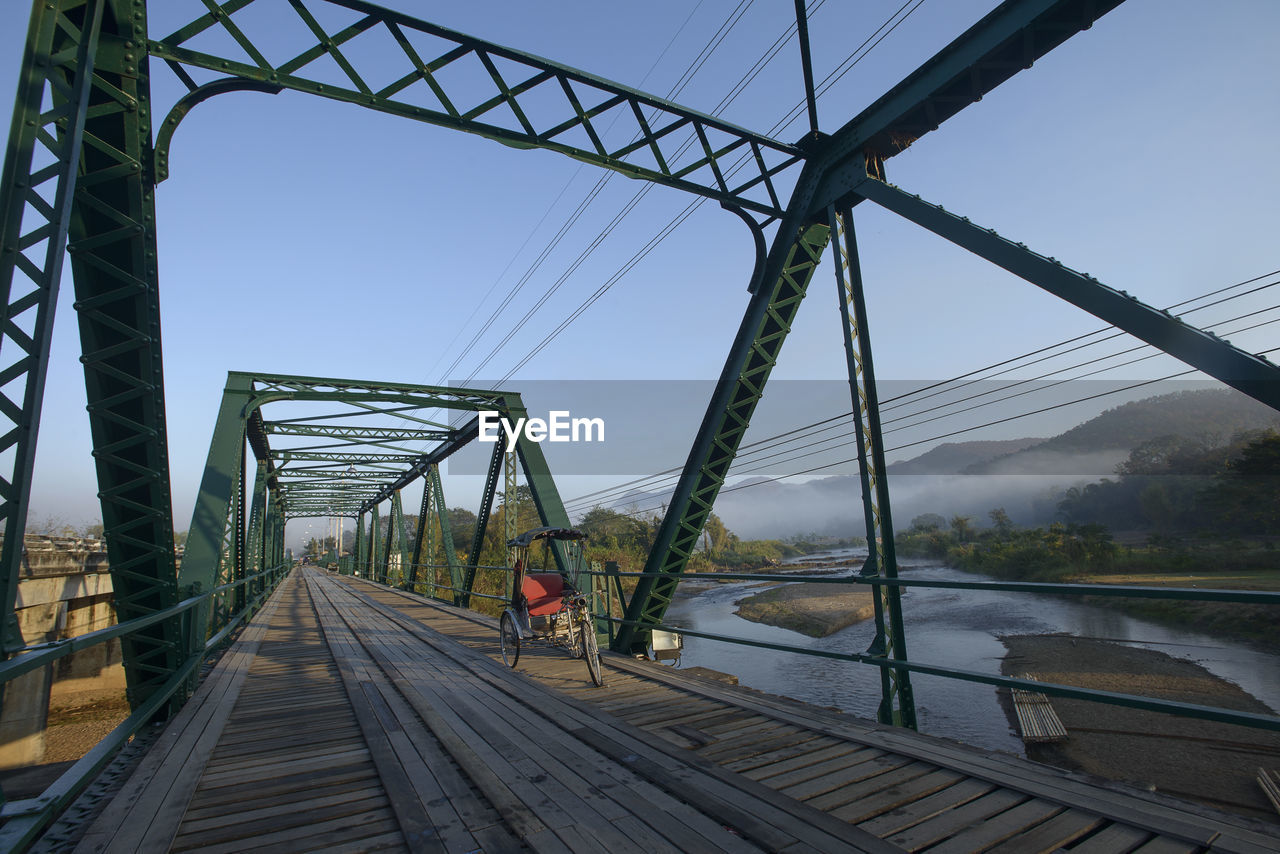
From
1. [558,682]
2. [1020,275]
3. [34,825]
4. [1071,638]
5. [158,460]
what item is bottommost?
[1071,638]

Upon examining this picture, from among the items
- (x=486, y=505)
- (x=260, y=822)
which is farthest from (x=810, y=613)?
(x=260, y=822)

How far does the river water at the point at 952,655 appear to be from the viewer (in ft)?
55.9

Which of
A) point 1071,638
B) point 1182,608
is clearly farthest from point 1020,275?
point 1182,608

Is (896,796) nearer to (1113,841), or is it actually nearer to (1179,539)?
(1113,841)

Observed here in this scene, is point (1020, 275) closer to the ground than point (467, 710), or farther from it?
farther from it

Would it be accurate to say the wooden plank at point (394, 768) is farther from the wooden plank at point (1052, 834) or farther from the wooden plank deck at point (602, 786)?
the wooden plank at point (1052, 834)

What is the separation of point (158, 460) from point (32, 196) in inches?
84.7

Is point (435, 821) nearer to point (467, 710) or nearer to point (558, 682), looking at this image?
point (467, 710)

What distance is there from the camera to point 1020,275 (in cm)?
464

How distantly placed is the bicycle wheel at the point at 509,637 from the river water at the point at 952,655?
4791 millimetres

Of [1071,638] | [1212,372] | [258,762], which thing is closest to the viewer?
[1212,372]

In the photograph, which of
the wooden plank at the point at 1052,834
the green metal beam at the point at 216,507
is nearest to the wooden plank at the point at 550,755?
the wooden plank at the point at 1052,834

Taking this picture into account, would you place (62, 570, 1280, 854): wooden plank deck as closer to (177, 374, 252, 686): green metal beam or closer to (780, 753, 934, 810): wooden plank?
(780, 753, 934, 810): wooden plank

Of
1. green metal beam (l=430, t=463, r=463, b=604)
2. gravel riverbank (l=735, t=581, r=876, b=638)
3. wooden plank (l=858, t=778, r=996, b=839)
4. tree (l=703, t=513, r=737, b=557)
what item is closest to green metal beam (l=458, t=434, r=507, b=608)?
green metal beam (l=430, t=463, r=463, b=604)
